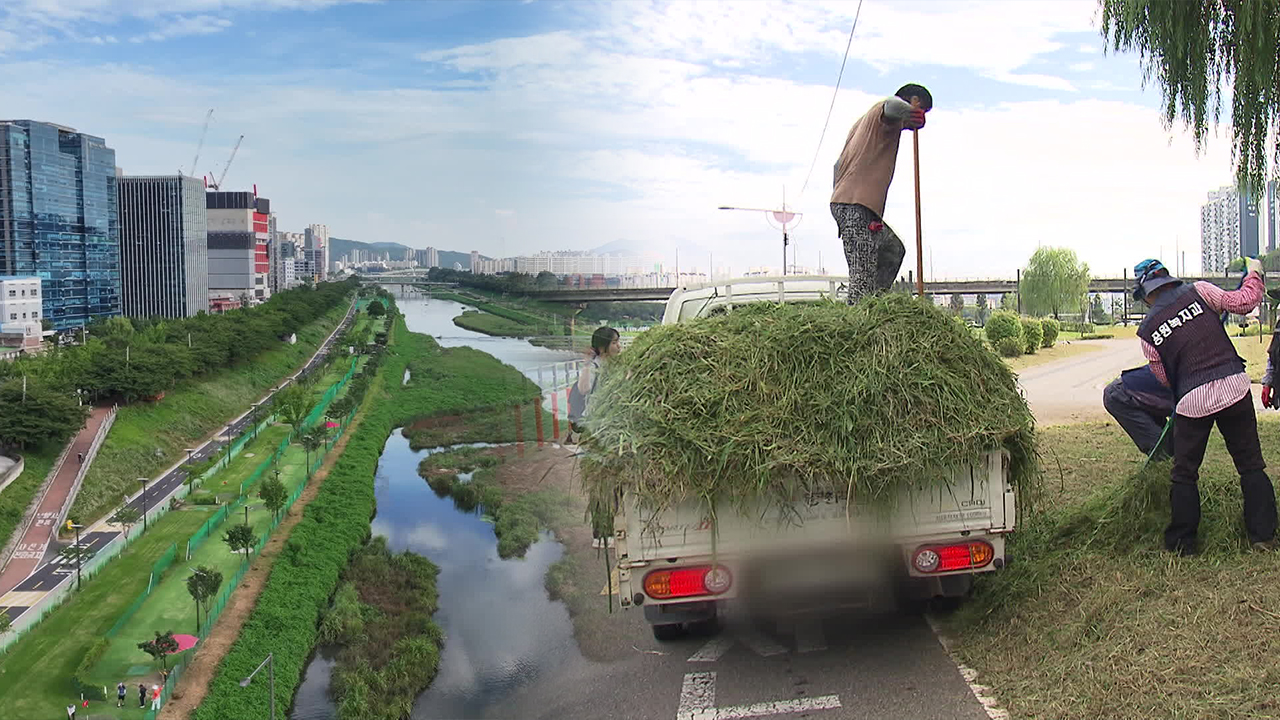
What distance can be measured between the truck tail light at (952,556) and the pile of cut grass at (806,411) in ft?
0.85

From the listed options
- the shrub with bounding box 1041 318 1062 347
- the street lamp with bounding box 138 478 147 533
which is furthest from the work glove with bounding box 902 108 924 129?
the street lamp with bounding box 138 478 147 533

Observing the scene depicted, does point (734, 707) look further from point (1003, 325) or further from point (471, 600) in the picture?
point (1003, 325)

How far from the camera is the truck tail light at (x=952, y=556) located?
10.7 feet

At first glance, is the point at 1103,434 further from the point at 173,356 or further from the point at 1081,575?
the point at 173,356

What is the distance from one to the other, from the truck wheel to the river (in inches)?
59.7

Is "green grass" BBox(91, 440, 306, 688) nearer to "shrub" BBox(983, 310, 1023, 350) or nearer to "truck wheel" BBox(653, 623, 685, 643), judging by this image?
"truck wheel" BBox(653, 623, 685, 643)

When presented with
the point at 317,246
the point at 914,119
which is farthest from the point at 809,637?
the point at 317,246

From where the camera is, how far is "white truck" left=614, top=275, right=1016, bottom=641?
3.15m

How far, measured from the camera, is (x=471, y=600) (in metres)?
11.8

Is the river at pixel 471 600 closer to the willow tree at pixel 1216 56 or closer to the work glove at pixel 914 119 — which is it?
the work glove at pixel 914 119

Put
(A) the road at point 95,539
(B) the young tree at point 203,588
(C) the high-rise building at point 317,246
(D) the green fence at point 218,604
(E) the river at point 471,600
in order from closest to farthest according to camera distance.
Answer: (E) the river at point 471,600
(D) the green fence at point 218,604
(B) the young tree at point 203,588
(A) the road at point 95,539
(C) the high-rise building at point 317,246

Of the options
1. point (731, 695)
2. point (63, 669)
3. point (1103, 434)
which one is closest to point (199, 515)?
point (63, 669)

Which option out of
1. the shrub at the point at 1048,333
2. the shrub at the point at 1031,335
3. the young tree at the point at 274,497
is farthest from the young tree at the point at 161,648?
the shrub at the point at 1048,333

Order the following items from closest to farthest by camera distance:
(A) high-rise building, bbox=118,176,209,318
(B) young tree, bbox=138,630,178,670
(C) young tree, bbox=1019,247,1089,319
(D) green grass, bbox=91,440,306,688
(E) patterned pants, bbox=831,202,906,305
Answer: (E) patterned pants, bbox=831,202,906,305 → (B) young tree, bbox=138,630,178,670 → (D) green grass, bbox=91,440,306,688 → (C) young tree, bbox=1019,247,1089,319 → (A) high-rise building, bbox=118,176,209,318
